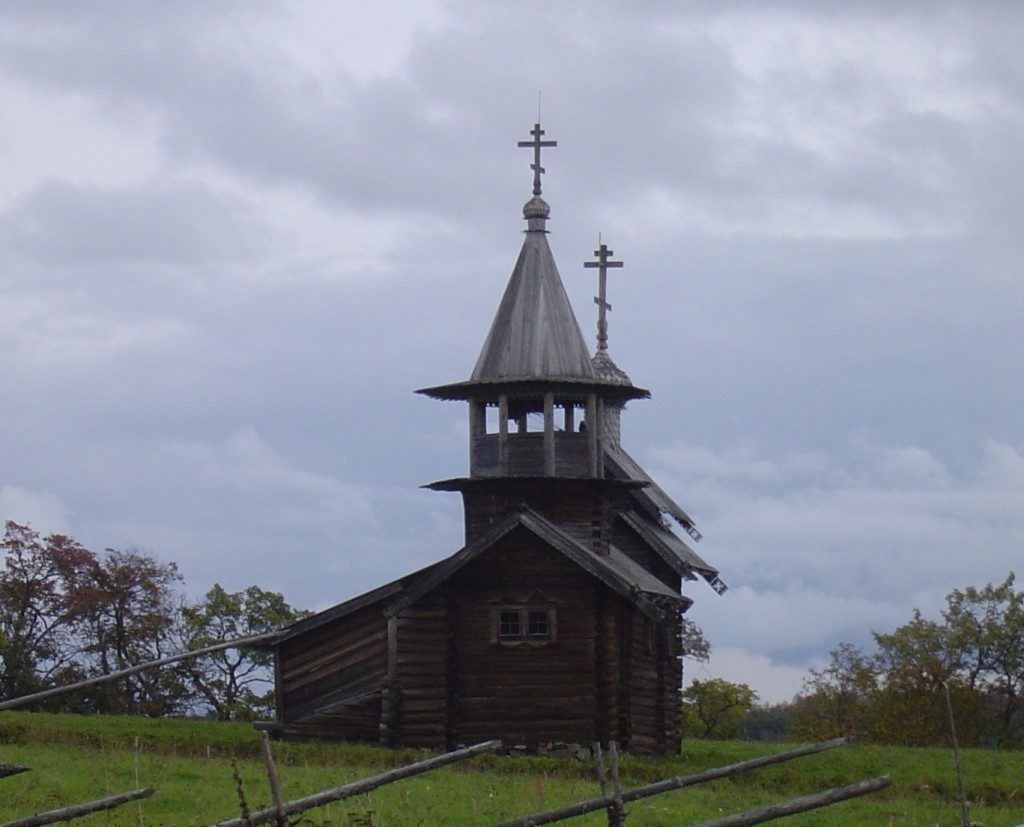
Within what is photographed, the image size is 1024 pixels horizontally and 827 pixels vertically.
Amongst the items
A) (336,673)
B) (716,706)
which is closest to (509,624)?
(336,673)

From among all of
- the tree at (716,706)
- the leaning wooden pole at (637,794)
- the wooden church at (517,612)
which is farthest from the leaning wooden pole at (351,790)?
the tree at (716,706)

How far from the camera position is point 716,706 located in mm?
73250

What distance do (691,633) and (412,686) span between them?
34.7 meters

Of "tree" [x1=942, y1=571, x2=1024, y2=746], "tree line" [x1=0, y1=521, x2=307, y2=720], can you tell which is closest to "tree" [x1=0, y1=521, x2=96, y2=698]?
"tree line" [x1=0, y1=521, x2=307, y2=720]

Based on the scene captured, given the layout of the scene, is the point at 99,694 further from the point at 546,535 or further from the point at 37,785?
the point at 37,785

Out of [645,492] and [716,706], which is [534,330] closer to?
[645,492]

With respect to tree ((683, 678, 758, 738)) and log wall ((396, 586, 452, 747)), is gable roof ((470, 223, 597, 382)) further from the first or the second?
tree ((683, 678, 758, 738))

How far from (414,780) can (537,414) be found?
14379mm

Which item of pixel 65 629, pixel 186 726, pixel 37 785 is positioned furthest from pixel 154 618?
pixel 37 785

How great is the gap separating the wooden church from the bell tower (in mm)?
39

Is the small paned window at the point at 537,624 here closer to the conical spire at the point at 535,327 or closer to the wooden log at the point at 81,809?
the conical spire at the point at 535,327

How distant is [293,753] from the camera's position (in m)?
36.2

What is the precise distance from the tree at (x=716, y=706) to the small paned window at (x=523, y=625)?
32.2 meters

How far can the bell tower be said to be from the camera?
4212cm
